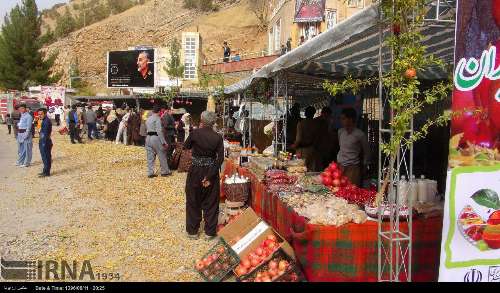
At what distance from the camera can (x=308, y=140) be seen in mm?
9242

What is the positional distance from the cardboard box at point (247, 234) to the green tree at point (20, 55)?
48835 millimetres

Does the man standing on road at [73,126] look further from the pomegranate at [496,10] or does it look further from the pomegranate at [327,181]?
the pomegranate at [496,10]

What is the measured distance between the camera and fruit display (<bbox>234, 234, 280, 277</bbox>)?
5026 mm

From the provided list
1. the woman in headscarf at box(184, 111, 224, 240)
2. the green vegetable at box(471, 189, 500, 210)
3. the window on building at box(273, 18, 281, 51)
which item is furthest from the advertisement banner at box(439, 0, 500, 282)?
the window on building at box(273, 18, 281, 51)

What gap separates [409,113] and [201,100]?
2894 centimetres

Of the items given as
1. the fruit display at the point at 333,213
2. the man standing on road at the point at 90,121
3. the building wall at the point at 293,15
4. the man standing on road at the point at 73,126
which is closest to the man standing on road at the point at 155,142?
the fruit display at the point at 333,213

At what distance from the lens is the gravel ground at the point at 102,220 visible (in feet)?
19.4

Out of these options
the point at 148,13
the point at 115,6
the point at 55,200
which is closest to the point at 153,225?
the point at 55,200

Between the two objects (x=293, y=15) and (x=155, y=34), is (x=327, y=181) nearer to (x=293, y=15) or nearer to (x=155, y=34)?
(x=293, y=15)

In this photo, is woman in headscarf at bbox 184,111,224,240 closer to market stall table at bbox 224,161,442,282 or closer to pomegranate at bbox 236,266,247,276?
pomegranate at bbox 236,266,247,276

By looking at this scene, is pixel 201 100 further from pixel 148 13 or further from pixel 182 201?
pixel 148 13

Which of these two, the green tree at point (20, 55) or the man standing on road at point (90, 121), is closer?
the man standing on road at point (90, 121)

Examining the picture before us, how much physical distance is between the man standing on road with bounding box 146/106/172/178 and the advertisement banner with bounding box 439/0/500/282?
27.2 ft
